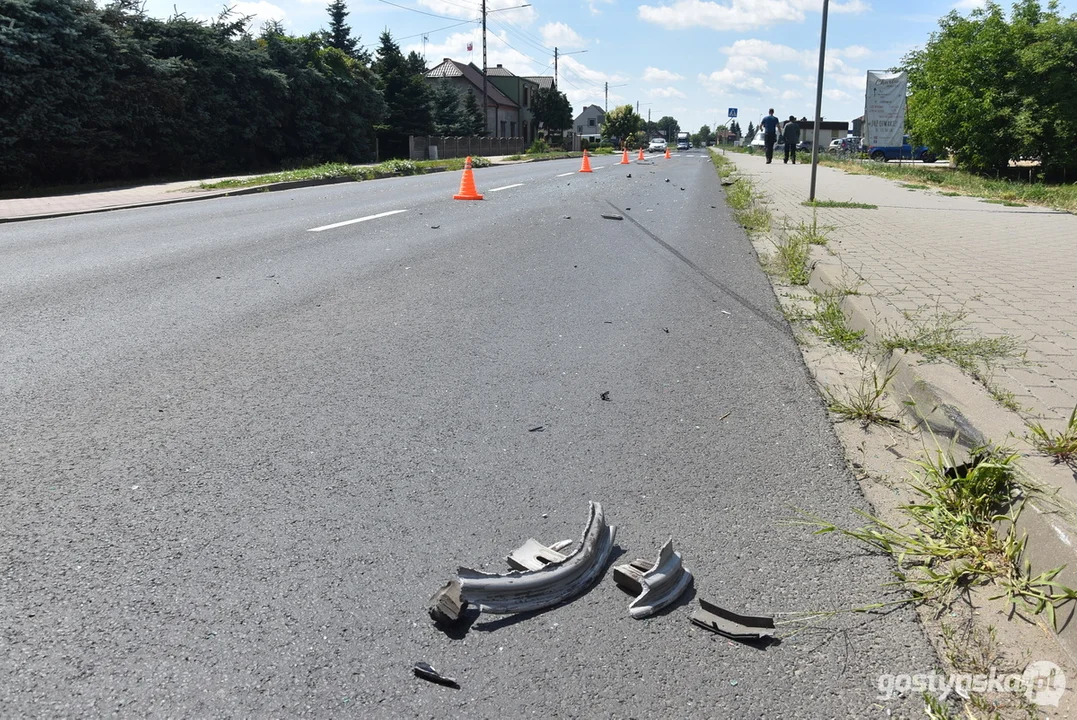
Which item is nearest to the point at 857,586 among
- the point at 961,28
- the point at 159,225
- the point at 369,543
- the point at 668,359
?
the point at 369,543

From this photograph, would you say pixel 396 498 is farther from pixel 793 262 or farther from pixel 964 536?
pixel 793 262

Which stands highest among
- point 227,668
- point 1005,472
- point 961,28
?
point 961,28

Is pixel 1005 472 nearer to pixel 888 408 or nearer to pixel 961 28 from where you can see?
pixel 888 408

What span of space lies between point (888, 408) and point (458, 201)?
12.6 metres

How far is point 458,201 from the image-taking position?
52.3ft

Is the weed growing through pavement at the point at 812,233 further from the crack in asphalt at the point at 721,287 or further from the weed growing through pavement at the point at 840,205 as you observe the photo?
the weed growing through pavement at the point at 840,205

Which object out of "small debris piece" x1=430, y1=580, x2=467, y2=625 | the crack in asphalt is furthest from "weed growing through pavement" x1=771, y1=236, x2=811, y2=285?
"small debris piece" x1=430, y1=580, x2=467, y2=625

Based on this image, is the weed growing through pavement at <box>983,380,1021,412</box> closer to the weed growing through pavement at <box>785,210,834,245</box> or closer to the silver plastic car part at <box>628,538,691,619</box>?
the silver plastic car part at <box>628,538,691,619</box>

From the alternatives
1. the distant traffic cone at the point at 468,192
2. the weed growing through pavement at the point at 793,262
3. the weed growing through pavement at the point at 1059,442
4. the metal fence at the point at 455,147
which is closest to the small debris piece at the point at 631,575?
the weed growing through pavement at the point at 1059,442

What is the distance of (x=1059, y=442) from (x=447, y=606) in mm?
2542

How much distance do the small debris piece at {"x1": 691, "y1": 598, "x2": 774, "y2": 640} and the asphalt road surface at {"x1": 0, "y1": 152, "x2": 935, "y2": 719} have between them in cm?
4

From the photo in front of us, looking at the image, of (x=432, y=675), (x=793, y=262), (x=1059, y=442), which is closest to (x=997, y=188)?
(x=793, y=262)

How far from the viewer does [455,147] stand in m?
51.4

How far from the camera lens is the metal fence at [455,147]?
151 feet
